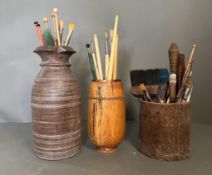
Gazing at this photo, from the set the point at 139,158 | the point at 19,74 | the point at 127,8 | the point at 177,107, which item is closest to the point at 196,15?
the point at 127,8

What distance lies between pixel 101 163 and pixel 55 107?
0.50ft

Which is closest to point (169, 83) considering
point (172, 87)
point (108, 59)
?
point (172, 87)

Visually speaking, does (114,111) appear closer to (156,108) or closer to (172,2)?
(156,108)

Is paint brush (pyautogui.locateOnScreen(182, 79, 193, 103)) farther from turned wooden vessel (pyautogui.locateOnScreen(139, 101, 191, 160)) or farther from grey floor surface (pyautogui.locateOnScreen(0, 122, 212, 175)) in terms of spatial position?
grey floor surface (pyautogui.locateOnScreen(0, 122, 212, 175))

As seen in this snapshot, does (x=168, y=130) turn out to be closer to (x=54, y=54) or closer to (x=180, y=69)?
(x=180, y=69)

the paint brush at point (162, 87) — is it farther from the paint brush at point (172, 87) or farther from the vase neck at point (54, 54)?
the vase neck at point (54, 54)

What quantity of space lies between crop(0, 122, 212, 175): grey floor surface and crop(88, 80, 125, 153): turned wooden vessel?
0.04 metres

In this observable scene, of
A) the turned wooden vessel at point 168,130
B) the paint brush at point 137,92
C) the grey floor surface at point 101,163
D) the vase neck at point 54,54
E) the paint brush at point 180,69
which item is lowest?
the grey floor surface at point 101,163

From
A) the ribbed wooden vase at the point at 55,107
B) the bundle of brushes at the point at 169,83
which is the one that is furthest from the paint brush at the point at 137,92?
the ribbed wooden vase at the point at 55,107

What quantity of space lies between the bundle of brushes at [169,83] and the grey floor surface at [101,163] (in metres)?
0.14

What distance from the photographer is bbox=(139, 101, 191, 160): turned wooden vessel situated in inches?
19.3

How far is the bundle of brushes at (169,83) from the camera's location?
0.51 meters

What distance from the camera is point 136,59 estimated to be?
Result: 779 millimetres

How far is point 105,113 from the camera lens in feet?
1.69
